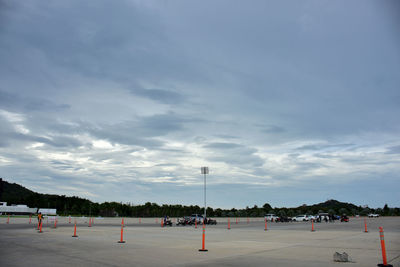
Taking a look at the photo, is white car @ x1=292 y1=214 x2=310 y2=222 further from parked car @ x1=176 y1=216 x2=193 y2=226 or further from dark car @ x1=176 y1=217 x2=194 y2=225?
parked car @ x1=176 y1=216 x2=193 y2=226

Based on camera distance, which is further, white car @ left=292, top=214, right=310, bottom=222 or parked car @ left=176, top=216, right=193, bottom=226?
white car @ left=292, top=214, right=310, bottom=222

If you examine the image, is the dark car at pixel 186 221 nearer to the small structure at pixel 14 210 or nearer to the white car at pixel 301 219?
the white car at pixel 301 219

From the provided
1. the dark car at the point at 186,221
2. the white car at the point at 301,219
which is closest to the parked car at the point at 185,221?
the dark car at the point at 186,221

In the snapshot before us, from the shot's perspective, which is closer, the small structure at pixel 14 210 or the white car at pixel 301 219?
the white car at pixel 301 219

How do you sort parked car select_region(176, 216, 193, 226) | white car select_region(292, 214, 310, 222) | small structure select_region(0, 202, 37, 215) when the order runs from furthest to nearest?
small structure select_region(0, 202, 37, 215)
white car select_region(292, 214, 310, 222)
parked car select_region(176, 216, 193, 226)

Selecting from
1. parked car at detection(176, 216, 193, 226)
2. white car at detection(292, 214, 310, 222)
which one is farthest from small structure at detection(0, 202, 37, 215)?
white car at detection(292, 214, 310, 222)

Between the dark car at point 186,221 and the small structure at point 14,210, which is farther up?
the small structure at point 14,210

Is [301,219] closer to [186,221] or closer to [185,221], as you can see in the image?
[186,221]

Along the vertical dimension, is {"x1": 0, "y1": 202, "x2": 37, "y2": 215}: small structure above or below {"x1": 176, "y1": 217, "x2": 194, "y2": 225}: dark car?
above

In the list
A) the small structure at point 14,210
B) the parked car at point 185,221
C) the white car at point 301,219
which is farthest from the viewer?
the small structure at point 14,210

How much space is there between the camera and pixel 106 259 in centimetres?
1317

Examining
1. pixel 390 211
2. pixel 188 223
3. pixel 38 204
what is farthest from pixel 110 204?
pixel 390 211

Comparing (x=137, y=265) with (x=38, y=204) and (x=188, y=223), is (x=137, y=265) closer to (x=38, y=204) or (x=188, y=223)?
(x=188, y=223)

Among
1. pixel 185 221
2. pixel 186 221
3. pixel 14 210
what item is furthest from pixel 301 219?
pixel 14 210
